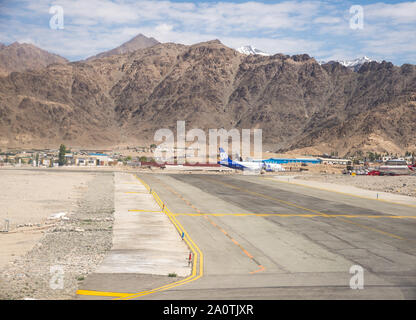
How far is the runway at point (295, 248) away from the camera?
15681 millimetres

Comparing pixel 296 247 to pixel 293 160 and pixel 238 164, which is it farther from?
pixel 293 160

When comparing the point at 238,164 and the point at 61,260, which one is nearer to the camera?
the point at 61,260

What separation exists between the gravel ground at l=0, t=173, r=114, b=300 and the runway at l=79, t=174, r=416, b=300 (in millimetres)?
3121

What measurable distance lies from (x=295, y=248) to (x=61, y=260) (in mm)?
11910

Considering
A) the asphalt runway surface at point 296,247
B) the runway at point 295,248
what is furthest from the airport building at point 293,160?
the runway at point 295,248

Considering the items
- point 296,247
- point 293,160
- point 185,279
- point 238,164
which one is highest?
point 238,164

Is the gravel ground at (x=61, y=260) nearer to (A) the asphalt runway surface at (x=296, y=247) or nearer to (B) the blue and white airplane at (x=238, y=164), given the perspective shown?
(A) the asphalt runway surface at (x=296, y=247)

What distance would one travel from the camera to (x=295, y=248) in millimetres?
22797

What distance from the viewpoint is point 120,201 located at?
3969cm

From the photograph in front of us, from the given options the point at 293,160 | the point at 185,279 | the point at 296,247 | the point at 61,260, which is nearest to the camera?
the point at 185,279

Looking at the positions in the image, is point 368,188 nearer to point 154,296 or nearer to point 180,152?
point 154,296

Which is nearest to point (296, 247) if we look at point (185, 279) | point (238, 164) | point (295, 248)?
point (295, 248)

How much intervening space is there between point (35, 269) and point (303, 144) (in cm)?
17696
